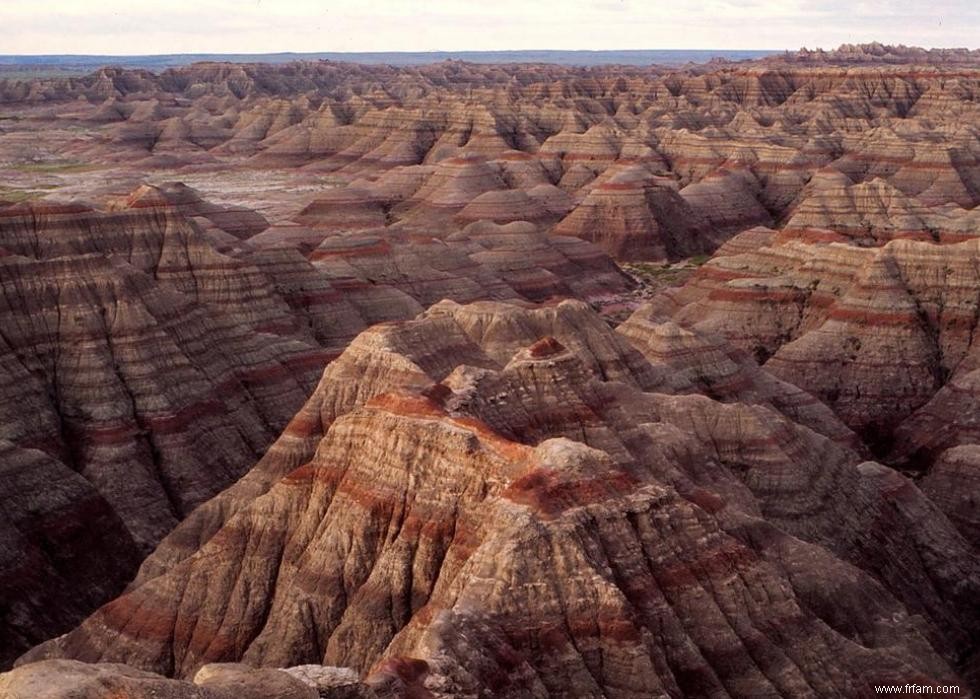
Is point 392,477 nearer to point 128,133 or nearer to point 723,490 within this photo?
point 723,490

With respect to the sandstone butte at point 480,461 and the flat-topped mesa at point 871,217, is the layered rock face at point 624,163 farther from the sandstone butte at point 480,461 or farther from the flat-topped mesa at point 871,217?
the sandstone butte at point 480,461

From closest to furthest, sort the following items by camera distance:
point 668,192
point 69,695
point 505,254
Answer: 1. point 69,695
2. point 505,254
3. point 668,192

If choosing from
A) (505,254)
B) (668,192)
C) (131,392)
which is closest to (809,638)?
(131,392)

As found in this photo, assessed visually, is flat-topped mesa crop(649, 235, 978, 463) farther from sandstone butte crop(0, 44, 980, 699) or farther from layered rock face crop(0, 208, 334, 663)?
layered rock face crop(0, 208, 334, 663)

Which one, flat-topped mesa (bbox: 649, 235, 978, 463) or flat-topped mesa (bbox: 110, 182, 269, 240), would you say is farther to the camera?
flat-topped mesa (bbox: 110, 182, 269, 240)

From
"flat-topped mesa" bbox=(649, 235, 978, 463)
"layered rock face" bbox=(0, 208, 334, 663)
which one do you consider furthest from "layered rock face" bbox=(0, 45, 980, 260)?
"layered rock face" bbox=(0, 208, 334, 663)

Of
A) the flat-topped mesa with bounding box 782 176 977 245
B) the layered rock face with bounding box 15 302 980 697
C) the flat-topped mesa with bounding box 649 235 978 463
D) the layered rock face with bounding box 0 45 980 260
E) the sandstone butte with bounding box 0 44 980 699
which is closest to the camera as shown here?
the layered rock face with bounding box 15 302 980 697

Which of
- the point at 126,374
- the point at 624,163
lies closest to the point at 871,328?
the point at 126,374
